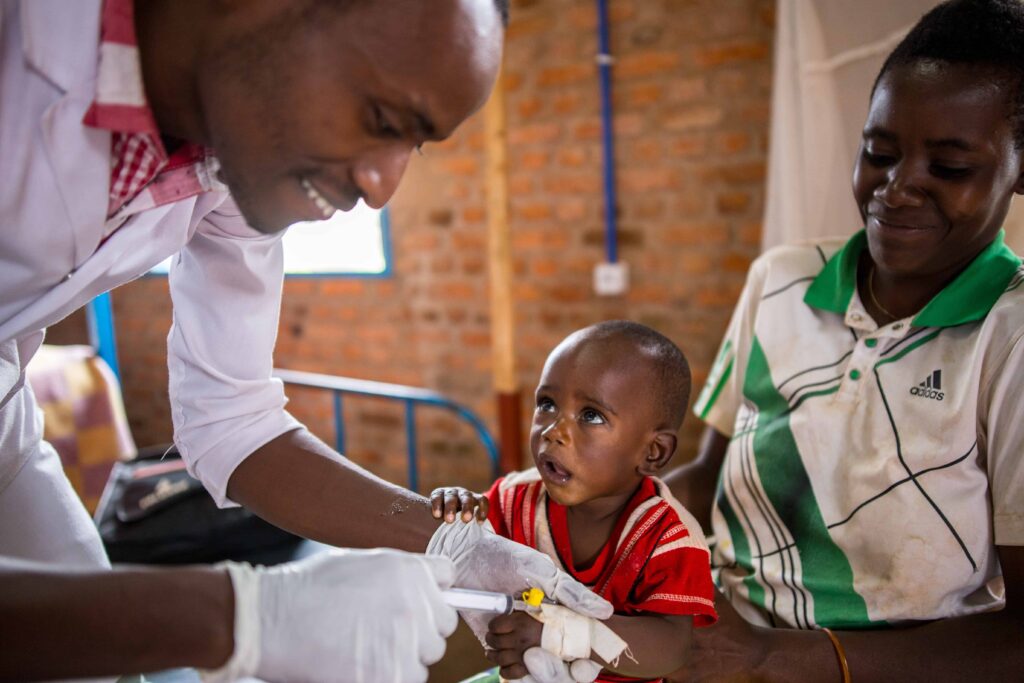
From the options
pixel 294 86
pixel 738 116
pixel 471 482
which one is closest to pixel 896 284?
pixel 294 86

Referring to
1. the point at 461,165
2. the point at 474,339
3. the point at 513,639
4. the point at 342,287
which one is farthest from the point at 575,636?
the point at 342,287

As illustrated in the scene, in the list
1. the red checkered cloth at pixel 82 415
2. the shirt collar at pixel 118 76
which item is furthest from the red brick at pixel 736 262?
the red checkered cloth at pixel 82 415

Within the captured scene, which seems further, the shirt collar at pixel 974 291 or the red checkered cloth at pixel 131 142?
the shirt collar at pixel 974 291

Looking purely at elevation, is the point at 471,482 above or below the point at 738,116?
below

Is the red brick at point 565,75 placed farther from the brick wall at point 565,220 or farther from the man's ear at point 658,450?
the man's ear at point 658,450

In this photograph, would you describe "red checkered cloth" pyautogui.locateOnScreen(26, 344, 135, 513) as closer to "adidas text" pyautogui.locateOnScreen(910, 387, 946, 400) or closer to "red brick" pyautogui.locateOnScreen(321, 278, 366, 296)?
"red brick" pyautogui.locateOnScreen(321, 278, 366, 296)

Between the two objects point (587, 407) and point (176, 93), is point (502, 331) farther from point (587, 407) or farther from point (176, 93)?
point (176, 93)

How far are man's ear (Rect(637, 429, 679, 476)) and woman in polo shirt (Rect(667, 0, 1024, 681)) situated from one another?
0.72 feet

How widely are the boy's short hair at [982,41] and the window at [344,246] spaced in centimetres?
273

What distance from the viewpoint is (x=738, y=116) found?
2.63 m

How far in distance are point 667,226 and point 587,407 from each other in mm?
1759

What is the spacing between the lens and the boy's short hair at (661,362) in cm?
124

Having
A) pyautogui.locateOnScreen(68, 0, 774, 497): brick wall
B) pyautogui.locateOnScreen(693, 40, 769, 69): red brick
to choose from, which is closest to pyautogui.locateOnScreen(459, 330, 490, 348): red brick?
pyautogui.locateOnScreen(68, 0, 774, 497): brick wall

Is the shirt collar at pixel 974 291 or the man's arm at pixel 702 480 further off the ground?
the shirt collar at pixel 974 291
